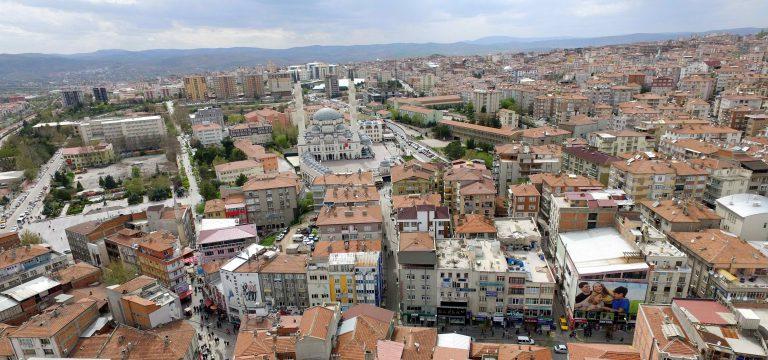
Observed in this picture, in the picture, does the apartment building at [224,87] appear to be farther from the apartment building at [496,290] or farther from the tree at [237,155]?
the apartment building at [496,290]

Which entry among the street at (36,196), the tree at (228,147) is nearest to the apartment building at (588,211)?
the tree at (228,147)

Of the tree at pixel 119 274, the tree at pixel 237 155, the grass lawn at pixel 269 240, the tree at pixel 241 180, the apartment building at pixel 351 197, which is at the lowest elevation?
the grass lawn at pixel 269 240

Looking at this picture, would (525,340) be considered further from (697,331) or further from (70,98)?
(70,98)

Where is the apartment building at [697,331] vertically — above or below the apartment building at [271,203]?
above

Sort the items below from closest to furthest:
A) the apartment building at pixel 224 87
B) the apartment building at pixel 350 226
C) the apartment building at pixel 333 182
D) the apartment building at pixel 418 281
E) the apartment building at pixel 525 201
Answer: the apartment building at pixel 418 281 → the apartment building at pixel 350 226 → the apartment building at pixel 525 201 → the apartment building at pixel 333 182 → the apartment building at pixel 224 87

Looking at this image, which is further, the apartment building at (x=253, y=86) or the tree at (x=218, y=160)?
the apartment building at (x=253, y=86)

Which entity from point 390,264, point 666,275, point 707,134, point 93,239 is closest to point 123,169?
point 93,239

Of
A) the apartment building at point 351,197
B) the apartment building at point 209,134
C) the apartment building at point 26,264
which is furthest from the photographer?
the apartment building at point 209,134
